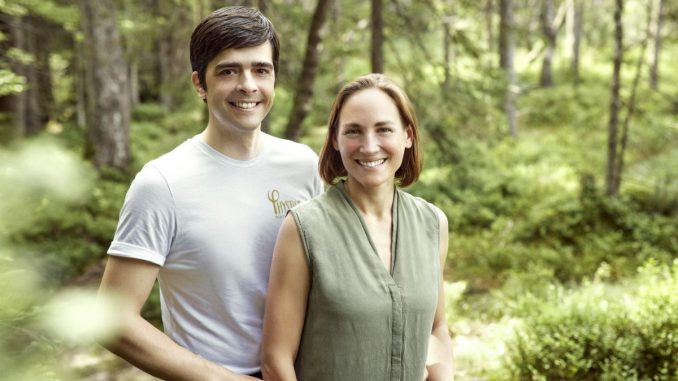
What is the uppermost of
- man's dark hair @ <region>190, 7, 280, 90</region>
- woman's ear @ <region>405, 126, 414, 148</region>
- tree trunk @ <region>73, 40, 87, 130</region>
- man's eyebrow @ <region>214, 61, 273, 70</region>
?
man's dark hair @ <region>190, 7, 280, 90</region>

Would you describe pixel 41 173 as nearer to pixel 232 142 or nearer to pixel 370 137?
pixel 232 142

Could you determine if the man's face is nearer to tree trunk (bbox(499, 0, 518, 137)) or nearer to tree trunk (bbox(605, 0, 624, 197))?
tree trunk (bbox(605, 0, 624, 197))

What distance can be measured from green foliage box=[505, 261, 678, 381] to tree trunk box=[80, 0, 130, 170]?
9234 millimetres

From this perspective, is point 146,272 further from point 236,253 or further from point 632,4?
point 632,4

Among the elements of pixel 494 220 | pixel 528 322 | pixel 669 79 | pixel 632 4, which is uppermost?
pixel 632 4

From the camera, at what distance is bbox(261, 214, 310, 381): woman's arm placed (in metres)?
1.93

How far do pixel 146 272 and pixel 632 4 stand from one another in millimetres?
32163

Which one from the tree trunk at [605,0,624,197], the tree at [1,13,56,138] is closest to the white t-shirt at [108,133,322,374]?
Answer: the tree at [1,13,56,138]

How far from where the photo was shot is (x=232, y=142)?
2146 mm

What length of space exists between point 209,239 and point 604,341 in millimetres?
4402

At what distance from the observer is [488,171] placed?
47.6 feet

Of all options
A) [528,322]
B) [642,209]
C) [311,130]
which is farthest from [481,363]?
[311,130]

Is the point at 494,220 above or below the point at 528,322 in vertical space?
below

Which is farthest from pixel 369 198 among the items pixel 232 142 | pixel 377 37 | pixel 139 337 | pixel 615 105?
pixel 615 105
